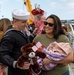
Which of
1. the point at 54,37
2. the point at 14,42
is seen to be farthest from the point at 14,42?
the point at 54,37

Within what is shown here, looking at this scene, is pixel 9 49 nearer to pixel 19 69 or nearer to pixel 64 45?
pixel 19 69

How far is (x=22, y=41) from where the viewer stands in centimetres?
354

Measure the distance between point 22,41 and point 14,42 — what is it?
0.38ft

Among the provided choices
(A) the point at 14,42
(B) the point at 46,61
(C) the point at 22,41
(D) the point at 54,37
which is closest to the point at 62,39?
(D) the point at 54,37

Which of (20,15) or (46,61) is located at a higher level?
(20,15)

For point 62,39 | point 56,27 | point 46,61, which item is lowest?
point 46,61

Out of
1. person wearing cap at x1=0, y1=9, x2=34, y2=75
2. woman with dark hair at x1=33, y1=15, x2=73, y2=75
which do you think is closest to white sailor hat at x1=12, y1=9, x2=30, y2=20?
person wearing cap at x1=0, y1=9, x2=34, y2=75

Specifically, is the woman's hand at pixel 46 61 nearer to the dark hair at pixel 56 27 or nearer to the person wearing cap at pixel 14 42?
the person wearing cap at pixel 14 42

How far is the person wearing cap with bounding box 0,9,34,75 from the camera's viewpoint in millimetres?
3369

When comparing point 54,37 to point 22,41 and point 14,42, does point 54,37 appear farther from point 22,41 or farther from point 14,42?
point 14,42

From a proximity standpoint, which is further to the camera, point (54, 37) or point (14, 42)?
point (54, 37)

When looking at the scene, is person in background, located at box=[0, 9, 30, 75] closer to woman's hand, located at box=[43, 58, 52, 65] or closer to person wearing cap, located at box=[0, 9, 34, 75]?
person wearing cap, located at box=[0, 9, 34, 75]

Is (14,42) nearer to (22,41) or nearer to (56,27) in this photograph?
(22,41)

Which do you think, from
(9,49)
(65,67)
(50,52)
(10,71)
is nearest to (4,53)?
(9,49)
